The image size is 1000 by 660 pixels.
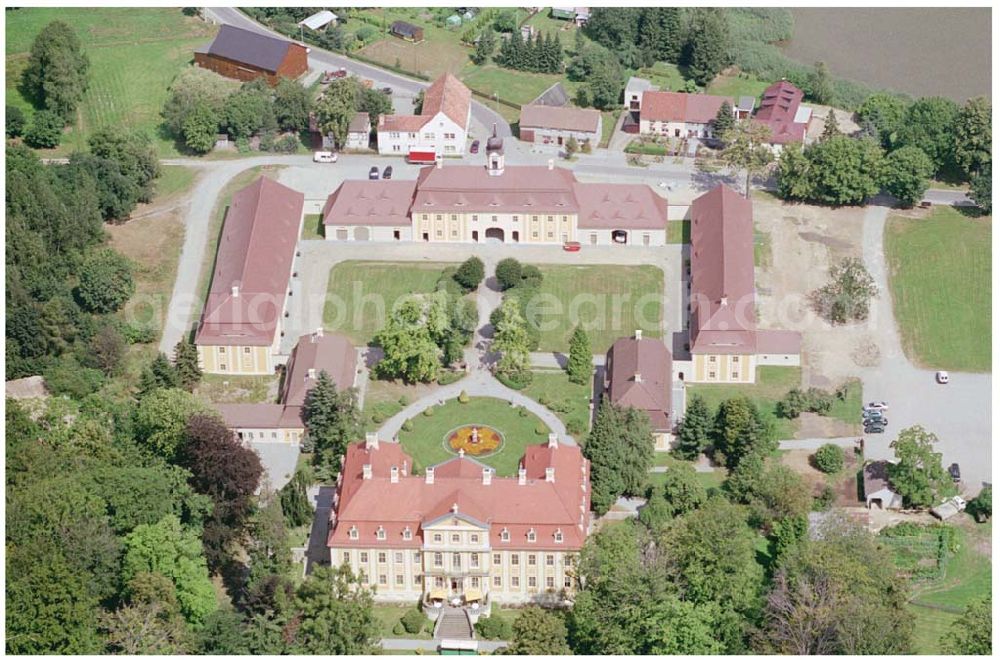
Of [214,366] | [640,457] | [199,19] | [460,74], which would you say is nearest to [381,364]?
[214,366]

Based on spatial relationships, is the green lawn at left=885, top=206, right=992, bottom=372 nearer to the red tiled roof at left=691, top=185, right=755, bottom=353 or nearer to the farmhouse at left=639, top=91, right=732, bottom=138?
the red tiled roof at left=691, top=185, right=755, bottom=353

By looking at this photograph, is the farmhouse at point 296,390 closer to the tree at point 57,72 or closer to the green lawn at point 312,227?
the green lawn at point 312,227

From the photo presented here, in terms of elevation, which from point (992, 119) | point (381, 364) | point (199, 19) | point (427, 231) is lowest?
point (381, 364)

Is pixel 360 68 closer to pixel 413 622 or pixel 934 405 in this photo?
pixel 934 405

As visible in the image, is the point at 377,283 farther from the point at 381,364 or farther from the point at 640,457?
the point at 640,457

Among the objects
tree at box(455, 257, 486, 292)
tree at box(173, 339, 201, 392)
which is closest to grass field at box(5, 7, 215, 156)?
A: tree at box(455, 257, 486, 292)

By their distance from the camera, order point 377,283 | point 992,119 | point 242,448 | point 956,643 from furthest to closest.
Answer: point 992,119
point 377,283
point 242,448
point 956,643

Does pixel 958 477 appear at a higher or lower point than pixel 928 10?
lower
